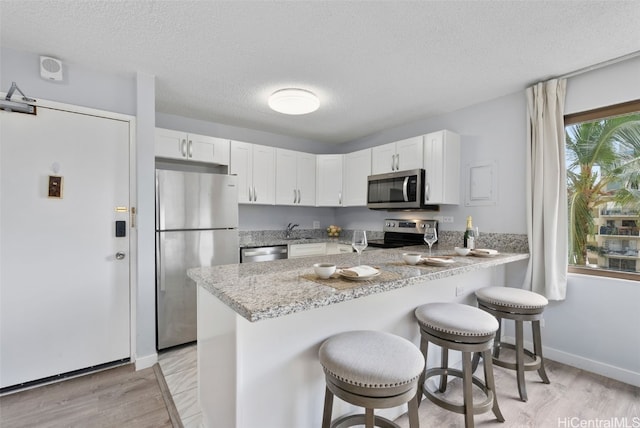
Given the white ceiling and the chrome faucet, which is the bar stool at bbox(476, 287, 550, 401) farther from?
the chrome faucet

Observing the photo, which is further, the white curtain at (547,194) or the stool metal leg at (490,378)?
the white curtain at (547,194)

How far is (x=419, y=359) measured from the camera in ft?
3.98

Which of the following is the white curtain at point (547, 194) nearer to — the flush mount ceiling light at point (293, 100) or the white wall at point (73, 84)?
the flush mount ceiling light at point (293, 100)

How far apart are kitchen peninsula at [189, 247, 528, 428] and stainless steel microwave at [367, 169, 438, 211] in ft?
Answer: 5.11

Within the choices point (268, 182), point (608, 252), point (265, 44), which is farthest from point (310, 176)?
point (608, 252)

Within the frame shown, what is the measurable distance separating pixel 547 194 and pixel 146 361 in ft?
11.9

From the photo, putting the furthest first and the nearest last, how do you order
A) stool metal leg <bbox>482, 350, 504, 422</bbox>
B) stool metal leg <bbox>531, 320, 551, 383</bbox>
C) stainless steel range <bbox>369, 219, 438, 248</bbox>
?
stainless steel range <bbox>369, 219, 438, 248</bbox> < stool metal leg <bbox>531, 320, 551, 383</bbox> < stool metal leg <bbox>482, 350, 504, 422</bbox>

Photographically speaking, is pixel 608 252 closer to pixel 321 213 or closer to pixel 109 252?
pixel 321 213

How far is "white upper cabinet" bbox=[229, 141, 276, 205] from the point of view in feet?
11.8

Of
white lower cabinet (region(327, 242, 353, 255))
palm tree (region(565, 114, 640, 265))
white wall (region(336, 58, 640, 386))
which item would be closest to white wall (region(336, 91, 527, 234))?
white wall (region(336, 58, 640, 386))

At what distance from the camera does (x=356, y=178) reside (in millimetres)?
4090

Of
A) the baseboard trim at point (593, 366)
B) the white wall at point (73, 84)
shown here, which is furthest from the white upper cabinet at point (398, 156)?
the white wall at point (73, 84)

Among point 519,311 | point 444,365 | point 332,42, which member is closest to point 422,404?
point 444,365

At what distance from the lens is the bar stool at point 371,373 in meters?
1.08
